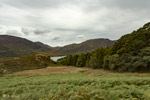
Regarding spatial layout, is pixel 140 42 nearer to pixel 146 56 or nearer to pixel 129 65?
pixel 146 56

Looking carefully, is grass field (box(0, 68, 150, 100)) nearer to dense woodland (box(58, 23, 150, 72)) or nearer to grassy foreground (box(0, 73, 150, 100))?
grassy foreground (box(0, 73, 150, 100))

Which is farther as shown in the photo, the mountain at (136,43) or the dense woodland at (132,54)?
the mountain at (136,43)

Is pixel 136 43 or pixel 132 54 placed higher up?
pixel 136 43

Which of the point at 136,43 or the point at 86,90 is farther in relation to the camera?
the point at 136,43

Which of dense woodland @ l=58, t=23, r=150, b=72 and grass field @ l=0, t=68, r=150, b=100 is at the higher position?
dense woodland @ l=58, t=23, r=150, b=72

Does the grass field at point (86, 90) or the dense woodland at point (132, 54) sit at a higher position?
the dense woodland at point (132, 54)

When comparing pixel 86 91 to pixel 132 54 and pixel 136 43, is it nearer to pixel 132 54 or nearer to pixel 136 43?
pixel 132 54

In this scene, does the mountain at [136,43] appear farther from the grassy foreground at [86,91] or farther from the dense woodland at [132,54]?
the grassy foreground at [86,91]

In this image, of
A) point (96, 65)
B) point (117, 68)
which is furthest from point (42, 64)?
point (117, 68)

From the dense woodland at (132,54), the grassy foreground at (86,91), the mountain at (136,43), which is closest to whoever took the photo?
the grassy foreground at (86,91)

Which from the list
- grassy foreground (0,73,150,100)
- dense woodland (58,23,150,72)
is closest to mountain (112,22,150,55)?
dense woodland (58,23,150,72)

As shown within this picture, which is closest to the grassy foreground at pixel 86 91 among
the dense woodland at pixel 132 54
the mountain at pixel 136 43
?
the dense woodland at pixel 132 54

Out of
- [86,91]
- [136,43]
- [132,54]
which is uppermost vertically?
[136,43]

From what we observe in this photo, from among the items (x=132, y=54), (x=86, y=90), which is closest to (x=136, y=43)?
(x=132, y=54)
